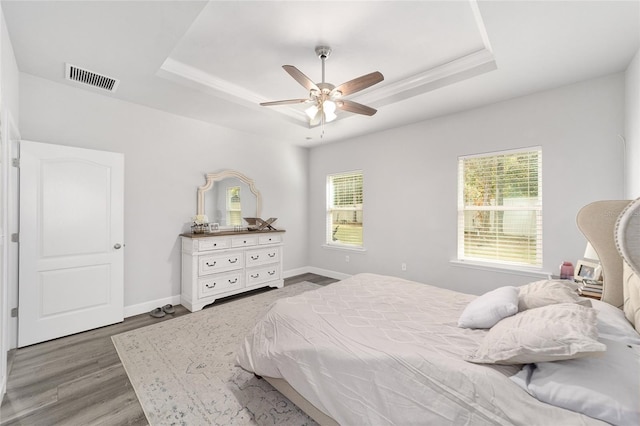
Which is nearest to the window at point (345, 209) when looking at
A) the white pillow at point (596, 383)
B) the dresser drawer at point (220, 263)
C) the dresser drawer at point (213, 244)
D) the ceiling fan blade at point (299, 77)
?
the dresser drawer at point (220, 263)

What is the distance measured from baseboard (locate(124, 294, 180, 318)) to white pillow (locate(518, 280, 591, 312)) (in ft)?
13.2

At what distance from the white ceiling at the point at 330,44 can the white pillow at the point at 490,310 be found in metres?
1.94

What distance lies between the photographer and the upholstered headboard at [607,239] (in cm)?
172

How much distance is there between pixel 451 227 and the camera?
12.5 ft

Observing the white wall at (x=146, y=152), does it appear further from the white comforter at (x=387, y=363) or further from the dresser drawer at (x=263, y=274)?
the white comforter at (x=387, y=363)

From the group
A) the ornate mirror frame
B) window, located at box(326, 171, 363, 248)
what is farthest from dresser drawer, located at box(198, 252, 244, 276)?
window, located at box(326, 171, 363, 248)

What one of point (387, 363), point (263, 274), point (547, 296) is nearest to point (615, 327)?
point (547, 296)

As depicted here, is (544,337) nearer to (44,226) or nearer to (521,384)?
(521,384)

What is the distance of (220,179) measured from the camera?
14.2 feet

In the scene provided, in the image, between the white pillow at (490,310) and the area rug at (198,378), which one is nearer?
the white pillow at (490,310)

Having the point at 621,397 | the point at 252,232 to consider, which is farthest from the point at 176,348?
the point at 621,397

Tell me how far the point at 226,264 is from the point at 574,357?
378 centimetres

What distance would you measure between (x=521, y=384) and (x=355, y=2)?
2569mm

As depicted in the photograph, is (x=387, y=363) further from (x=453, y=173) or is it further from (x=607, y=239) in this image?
(x=453, y=173)
